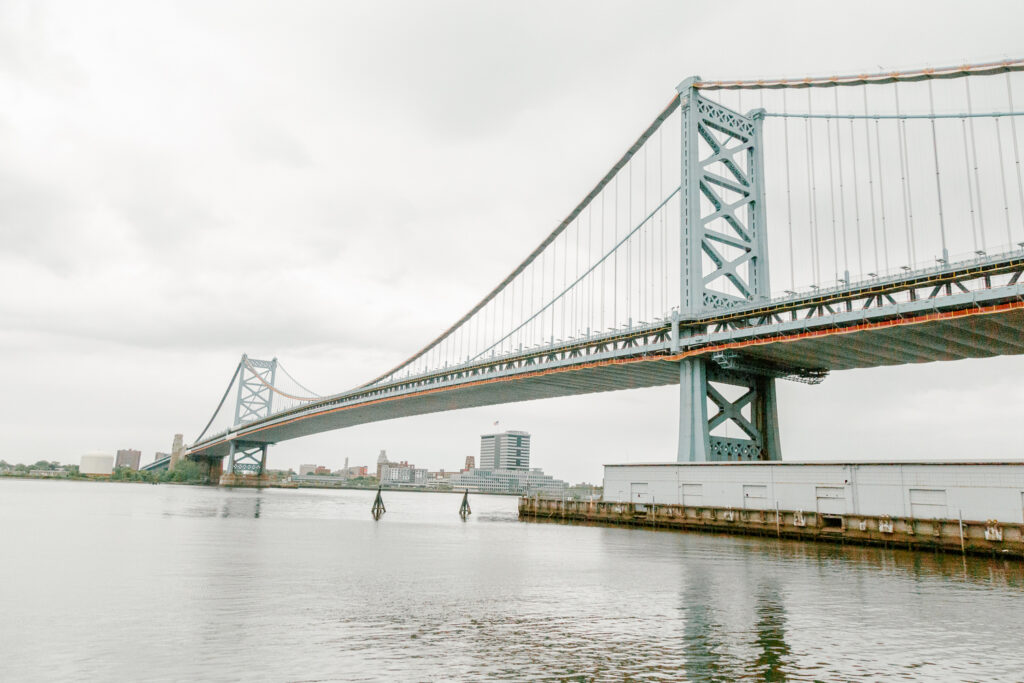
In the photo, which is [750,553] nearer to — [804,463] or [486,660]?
[804,463]

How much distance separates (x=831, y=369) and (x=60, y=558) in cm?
5196

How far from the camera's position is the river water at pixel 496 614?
43.5 ft

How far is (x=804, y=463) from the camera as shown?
42.7 meters

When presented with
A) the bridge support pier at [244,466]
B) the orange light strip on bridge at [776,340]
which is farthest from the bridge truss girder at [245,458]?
the orange light strip on bridge at [776,340]

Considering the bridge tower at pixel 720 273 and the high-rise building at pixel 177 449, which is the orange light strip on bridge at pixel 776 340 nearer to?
the bridge tower at pixel 720 273

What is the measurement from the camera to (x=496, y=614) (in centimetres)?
Result: 1833

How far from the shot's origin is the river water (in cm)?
1326

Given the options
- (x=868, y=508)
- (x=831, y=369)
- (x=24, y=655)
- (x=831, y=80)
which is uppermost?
(x=831, y=80)

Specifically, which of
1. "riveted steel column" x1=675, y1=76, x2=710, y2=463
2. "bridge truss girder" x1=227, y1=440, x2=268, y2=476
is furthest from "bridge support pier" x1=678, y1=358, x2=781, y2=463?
"bridge truss girder" x1=227, y1=440, x2=268, y2=476

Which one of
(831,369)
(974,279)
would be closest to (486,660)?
(974,279)

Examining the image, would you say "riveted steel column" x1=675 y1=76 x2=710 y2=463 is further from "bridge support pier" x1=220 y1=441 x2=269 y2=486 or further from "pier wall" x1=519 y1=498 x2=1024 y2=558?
"bridge support pier" x1=220 y1=441 x2=269 y2=486

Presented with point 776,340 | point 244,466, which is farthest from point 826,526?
point 244,466

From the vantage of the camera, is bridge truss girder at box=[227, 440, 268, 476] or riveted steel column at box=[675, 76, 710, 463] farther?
bridge truss girder at box=[227, 440, 268, 476]

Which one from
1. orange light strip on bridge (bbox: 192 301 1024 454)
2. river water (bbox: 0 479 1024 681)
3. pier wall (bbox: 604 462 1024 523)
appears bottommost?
river water (bbox: 0 479 1024 681)
